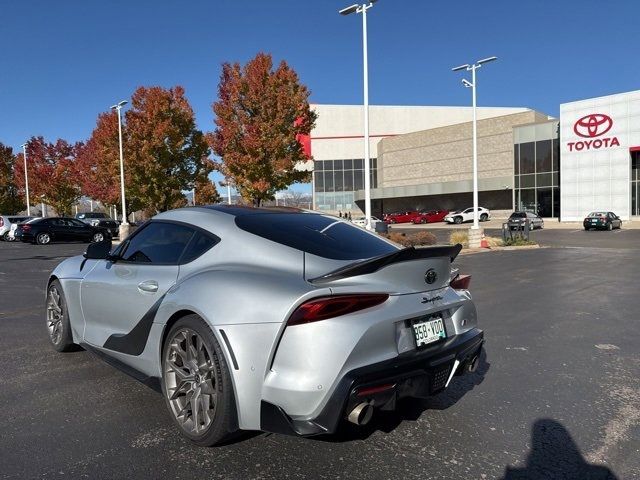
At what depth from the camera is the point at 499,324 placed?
21.2 ft

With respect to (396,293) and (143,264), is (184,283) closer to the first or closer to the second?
(143,264)

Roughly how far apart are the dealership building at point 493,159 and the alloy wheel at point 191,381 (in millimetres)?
41254

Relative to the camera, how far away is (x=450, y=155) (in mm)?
55844

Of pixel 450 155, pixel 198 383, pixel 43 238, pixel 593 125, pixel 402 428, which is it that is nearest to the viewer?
pixel 198 383

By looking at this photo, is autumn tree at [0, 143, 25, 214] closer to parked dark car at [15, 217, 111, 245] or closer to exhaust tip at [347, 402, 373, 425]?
parked dark car at [15, 217, 111, 245]

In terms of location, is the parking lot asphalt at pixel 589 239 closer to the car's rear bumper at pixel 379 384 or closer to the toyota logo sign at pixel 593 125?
the toyota logo sign at pixel 593 125

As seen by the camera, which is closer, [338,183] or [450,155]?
[450,155]

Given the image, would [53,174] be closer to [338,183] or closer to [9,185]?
[9,185]

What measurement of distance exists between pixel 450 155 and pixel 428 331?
55376mm

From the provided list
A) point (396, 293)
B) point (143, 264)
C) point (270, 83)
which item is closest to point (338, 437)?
point (396, 293)

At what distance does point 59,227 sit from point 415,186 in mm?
40950

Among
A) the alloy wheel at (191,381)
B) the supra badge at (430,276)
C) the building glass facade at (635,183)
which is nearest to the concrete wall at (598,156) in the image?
the building glass facade at (635,183)

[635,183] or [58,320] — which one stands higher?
[635,183]

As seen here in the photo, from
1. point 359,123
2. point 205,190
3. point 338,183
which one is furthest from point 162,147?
point 359,123
